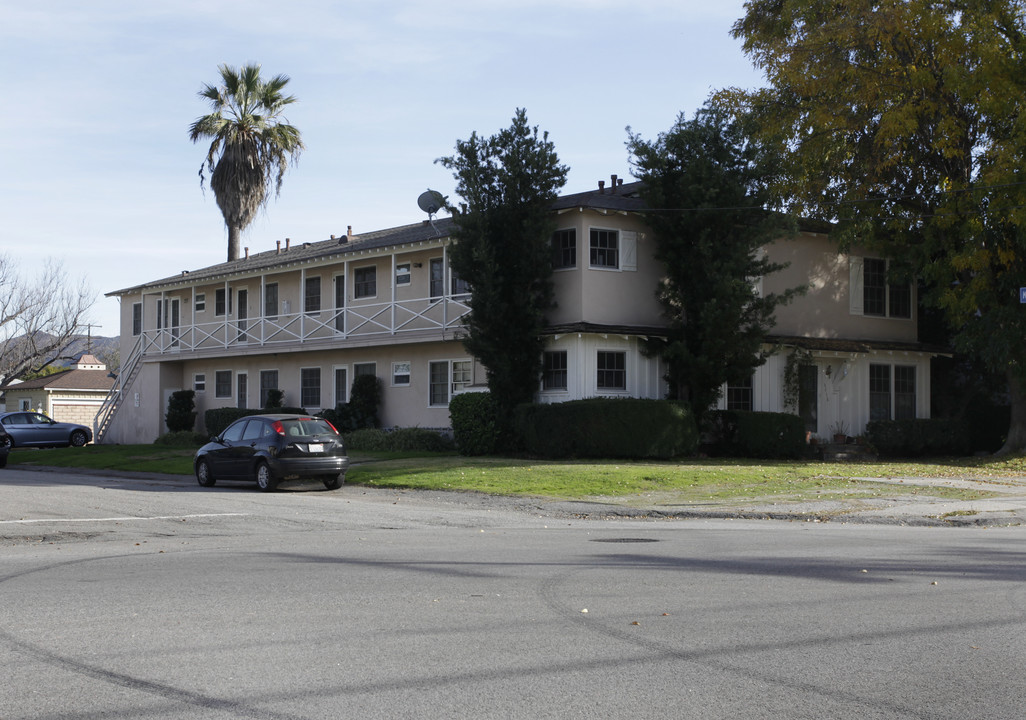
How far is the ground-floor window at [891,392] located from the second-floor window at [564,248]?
10.8m

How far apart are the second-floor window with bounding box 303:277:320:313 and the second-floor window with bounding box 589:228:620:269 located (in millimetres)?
12836

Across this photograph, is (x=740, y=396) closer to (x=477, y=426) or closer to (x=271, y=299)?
(x=477, y=426)

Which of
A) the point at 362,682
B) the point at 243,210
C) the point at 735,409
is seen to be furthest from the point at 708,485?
the point at 243,210

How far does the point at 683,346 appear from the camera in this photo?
27922 millimetres

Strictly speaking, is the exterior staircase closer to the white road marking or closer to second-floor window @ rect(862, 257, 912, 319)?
second-floor window @ rect(862, 257, 912, 319)

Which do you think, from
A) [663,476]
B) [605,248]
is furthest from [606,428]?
[605,248]

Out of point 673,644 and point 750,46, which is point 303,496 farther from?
point 750,46

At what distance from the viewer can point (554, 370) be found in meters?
29.1

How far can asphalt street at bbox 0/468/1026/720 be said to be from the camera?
5820 millimetres

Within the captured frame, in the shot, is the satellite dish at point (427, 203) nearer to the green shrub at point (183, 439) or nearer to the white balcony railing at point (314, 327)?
the white balcony railing at point (314, 327)

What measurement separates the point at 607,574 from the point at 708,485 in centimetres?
1149

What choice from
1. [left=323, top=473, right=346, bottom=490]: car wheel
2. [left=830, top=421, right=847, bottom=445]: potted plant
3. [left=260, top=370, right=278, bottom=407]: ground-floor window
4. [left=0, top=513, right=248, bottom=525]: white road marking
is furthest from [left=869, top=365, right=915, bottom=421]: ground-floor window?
[left=0, top=513, right=248, bottom=525]: white road marking

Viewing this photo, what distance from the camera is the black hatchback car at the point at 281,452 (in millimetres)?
21172

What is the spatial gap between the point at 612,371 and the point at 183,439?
17.3 metres
